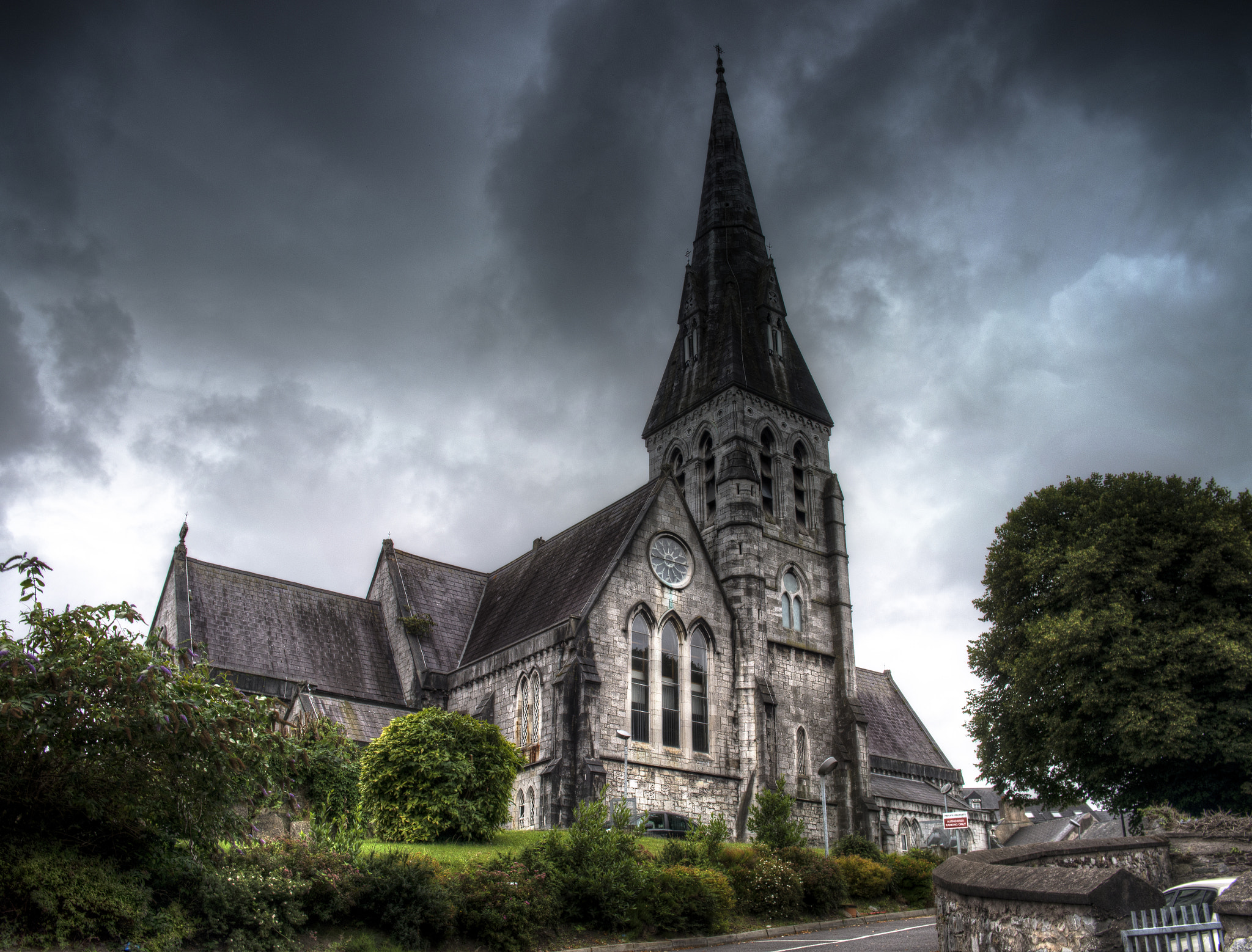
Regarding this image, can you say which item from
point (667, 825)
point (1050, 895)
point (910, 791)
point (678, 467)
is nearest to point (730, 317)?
point (678, 467)

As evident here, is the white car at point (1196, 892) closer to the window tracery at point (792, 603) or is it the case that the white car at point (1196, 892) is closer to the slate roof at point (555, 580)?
the slate roof at point (555, 580)

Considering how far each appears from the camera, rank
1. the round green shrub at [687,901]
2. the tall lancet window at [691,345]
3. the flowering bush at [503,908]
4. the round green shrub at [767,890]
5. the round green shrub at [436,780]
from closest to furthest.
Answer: the flowering bush at [503,908], the round green shrub at [687,901], the round green shrub at [767,890], the round green shrub at [436,780], the tall lancet window at [691,345]

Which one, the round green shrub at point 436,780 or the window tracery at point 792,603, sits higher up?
the window tracery at point 792,603

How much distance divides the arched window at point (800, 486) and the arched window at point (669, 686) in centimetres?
1034

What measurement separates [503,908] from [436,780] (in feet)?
22.1

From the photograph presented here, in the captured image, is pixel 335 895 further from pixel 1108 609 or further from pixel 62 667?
pixel 1108 609

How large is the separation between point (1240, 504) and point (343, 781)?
2317cm

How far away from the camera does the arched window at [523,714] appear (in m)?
29.6

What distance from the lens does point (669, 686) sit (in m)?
30.9

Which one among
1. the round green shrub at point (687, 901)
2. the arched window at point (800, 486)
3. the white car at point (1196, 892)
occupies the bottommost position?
the round green shrub at point (687, 901)

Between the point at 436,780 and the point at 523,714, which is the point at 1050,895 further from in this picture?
the point at 523,714

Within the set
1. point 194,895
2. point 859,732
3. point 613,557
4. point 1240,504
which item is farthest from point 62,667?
point 859,732

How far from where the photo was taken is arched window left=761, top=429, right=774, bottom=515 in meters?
39.5

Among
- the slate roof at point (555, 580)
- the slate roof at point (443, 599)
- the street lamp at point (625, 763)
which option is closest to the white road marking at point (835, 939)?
the street lamp at point (625, 763)
